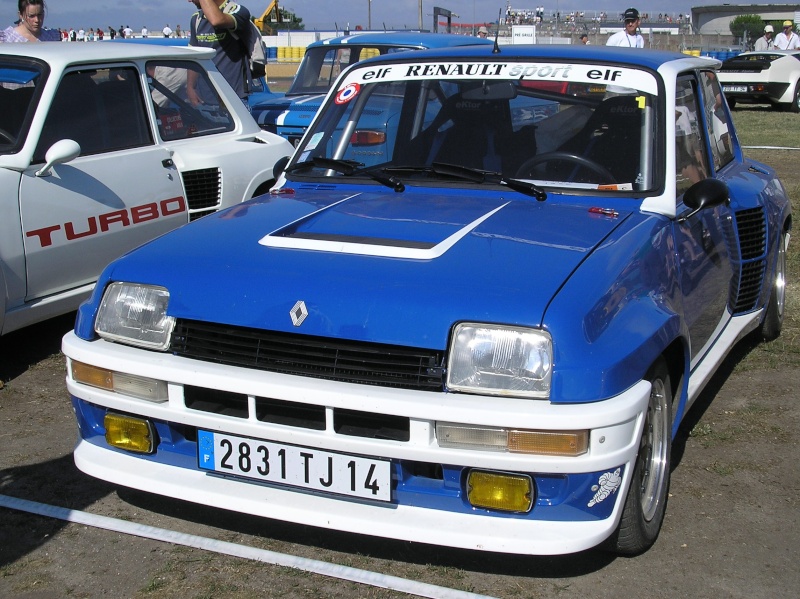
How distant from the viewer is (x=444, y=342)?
2588mm

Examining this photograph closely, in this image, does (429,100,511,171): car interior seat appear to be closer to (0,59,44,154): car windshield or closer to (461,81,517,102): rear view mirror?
(461,81,517,102): rear view mirror

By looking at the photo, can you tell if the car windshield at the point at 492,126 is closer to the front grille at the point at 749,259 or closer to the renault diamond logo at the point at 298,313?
the front grille at the point at 749,259

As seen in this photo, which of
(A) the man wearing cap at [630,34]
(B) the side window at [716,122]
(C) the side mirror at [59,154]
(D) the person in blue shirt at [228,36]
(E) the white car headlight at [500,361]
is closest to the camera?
(E) the white car headlight at [500,361]

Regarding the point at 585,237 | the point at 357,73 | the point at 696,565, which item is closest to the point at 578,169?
the point at 585,237

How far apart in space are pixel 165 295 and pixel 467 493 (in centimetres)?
111

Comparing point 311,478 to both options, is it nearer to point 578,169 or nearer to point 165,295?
point 165,295

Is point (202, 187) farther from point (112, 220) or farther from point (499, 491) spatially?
point (499, 491)

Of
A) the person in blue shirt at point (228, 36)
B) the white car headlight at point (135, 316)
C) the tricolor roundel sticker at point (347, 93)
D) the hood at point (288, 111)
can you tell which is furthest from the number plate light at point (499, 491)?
the person in blue shirt at point (228, 36)

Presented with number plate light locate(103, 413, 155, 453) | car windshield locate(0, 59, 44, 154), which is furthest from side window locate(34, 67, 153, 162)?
number plate light locate(103, 413, 155, 453)

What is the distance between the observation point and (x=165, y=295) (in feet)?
9.66

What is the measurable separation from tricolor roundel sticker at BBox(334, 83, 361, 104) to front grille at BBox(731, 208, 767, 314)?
1.80m

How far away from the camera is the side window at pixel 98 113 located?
16.8 ft

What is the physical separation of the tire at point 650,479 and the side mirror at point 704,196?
75 centimetres

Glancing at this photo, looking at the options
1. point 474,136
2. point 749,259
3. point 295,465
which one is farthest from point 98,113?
point 749,259
